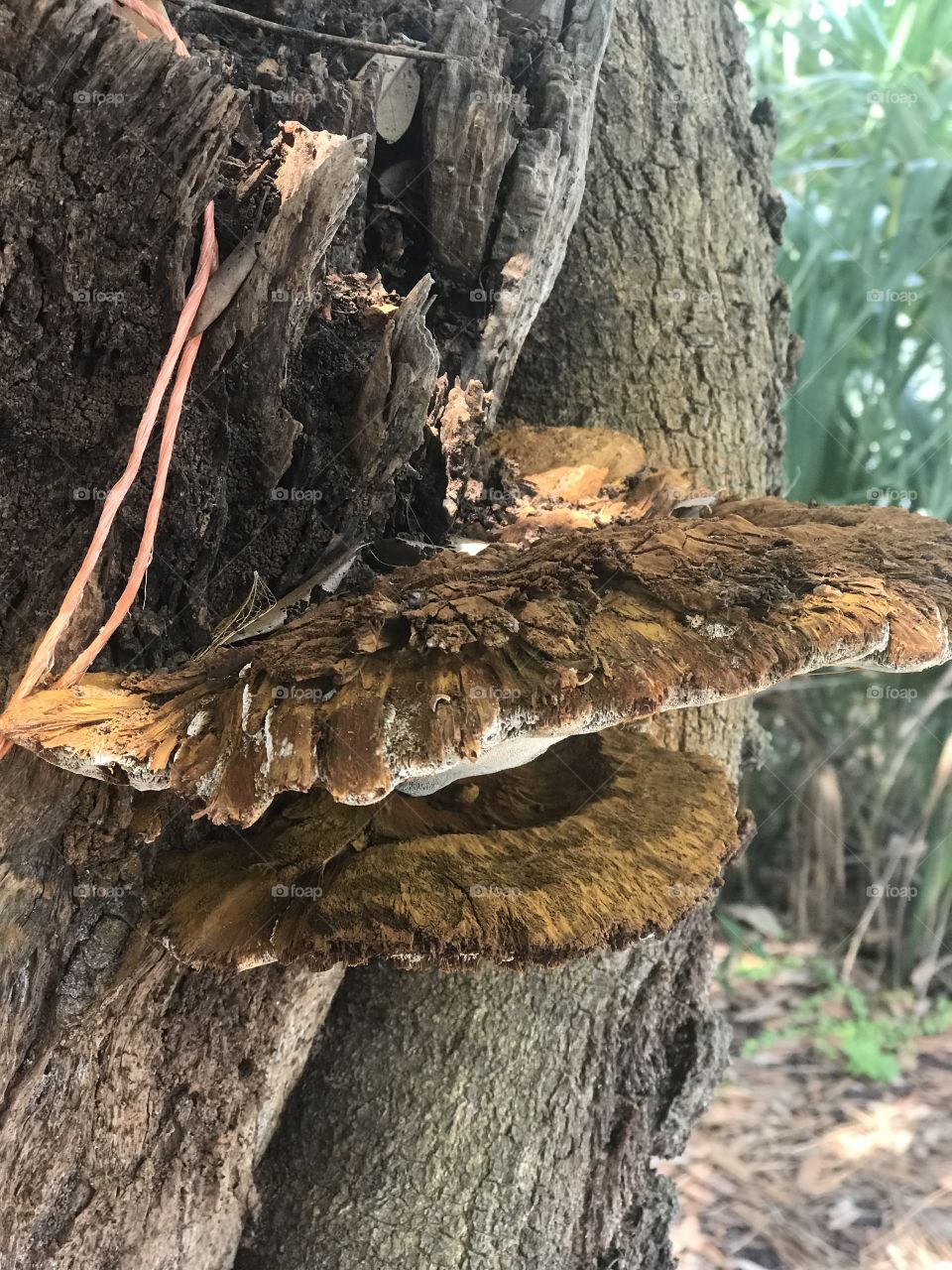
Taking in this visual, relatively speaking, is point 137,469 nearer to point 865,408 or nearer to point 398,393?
point 398,393

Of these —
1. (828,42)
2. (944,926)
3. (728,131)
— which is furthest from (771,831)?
(828,42)

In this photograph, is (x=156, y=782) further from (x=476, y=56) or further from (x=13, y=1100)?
(x=476, y=56)

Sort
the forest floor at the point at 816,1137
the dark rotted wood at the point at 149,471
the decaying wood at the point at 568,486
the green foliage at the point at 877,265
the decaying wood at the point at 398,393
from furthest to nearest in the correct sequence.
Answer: the green foliage at the point at 877,265 < the forest floor at the point at 816,1137 < the decaying wood at the point at 568,486 < the decaying wood at the point at 398,393 < the dark rotted wood at the point at 149,471

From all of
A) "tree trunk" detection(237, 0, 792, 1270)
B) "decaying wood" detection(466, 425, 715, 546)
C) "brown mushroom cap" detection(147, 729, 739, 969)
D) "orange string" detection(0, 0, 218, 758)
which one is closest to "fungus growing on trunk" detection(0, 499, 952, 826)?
"orange string" detection(0, 0, 218, 758)

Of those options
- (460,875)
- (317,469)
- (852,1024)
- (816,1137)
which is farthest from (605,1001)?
(852,1024)

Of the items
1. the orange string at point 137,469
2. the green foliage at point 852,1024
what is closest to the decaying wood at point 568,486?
the orange string at point 137,469

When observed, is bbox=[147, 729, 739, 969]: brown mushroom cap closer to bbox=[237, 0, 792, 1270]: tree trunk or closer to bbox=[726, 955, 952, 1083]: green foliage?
bbox=[237, 0, 792, 1270]: tree trunk

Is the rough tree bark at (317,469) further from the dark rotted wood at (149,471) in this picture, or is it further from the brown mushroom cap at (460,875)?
the brown mushroom cap at (460,875)
